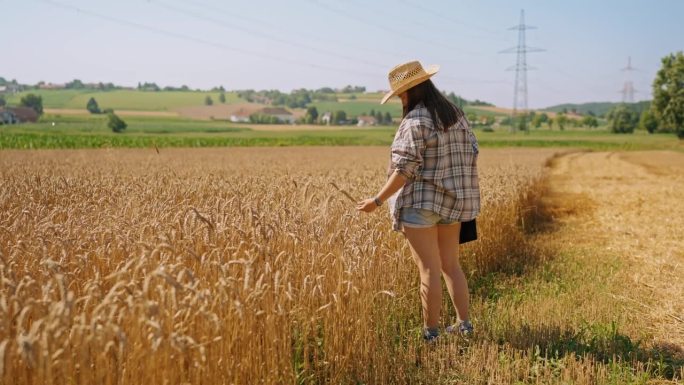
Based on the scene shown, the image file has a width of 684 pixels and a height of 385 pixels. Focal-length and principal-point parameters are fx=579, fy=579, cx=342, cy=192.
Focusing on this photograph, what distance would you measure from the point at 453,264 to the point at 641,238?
6.80 metres

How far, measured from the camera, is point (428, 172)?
422 centimetres

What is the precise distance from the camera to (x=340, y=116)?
356ft

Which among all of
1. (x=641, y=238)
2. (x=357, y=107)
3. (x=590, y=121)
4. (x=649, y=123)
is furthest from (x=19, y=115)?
(x=590, y=121)

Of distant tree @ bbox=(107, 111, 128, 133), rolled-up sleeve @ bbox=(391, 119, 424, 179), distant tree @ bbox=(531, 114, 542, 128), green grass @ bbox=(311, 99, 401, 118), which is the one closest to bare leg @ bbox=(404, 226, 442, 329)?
rolled-up sleeve @ bbox=(391, 119, 424, 179)

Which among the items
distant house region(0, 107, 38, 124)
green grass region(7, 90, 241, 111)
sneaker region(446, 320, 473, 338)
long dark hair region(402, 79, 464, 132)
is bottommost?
sneaker region(446, 320, 473, 338)

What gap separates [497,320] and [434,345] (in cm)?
99

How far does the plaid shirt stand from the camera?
4098 mm

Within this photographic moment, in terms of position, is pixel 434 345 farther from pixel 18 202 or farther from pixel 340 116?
pixel 340 116

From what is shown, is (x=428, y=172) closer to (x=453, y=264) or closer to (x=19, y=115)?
(x=453, y=264)

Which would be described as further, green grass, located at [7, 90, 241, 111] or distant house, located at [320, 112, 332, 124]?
distant house, located at [320, 112, 332, 124]

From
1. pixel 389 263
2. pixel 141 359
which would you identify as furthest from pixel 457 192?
pixel 141 359

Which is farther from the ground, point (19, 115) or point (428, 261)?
point (19, 115)

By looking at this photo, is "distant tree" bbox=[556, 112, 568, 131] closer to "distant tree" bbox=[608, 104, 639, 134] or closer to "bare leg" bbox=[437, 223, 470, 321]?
"distant tree" bbox=[608, 104, 639, 134]

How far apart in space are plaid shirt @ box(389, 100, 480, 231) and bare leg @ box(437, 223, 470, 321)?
0.59 ft
